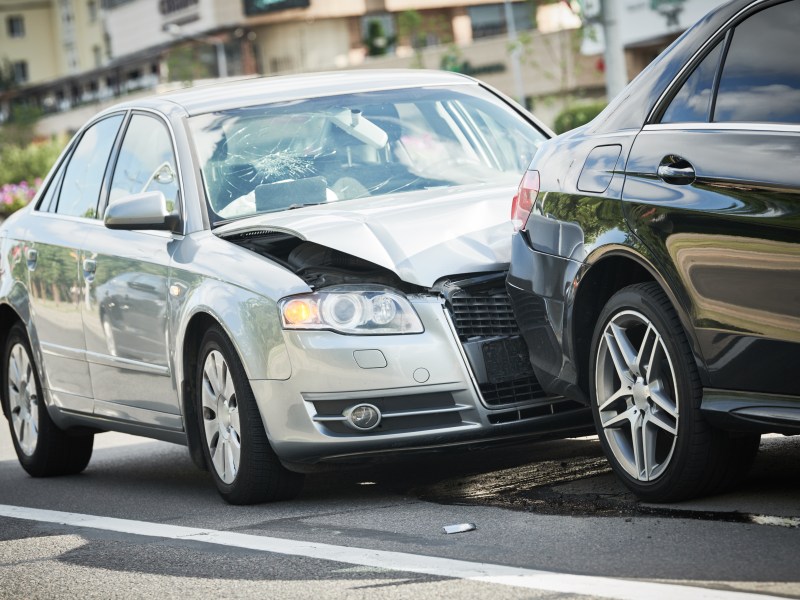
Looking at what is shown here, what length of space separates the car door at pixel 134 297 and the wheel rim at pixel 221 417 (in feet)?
1.09

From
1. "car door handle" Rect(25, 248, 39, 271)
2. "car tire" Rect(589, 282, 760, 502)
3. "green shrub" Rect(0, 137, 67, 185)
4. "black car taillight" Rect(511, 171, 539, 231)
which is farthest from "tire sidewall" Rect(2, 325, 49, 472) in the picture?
"green shrub" Rect(0, 137, 67, 185)

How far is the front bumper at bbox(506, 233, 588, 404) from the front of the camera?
5656 mm

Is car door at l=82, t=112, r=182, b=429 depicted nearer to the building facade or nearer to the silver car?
the silver car

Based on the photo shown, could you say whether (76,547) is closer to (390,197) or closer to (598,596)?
(390,197)

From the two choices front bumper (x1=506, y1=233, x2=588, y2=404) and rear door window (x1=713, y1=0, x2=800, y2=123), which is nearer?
rear door window (x1=713, y1=0, x2=800, y2=123)

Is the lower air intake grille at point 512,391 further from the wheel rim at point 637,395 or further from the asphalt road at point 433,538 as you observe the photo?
the wheel rim at point 637,395

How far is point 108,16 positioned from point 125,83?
13.4ft

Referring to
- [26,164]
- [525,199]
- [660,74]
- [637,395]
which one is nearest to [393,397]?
[525,199]

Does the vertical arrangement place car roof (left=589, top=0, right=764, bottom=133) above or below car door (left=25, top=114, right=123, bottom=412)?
above

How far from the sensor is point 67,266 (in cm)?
787

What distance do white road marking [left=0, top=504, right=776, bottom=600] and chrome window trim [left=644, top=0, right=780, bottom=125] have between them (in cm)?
170

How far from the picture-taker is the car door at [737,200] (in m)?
4.59

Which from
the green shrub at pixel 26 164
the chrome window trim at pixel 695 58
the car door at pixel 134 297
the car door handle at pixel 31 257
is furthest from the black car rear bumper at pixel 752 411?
the green shrub at pixel 26 164

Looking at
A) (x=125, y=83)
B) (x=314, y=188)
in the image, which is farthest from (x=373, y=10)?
(x=314, y=188)
